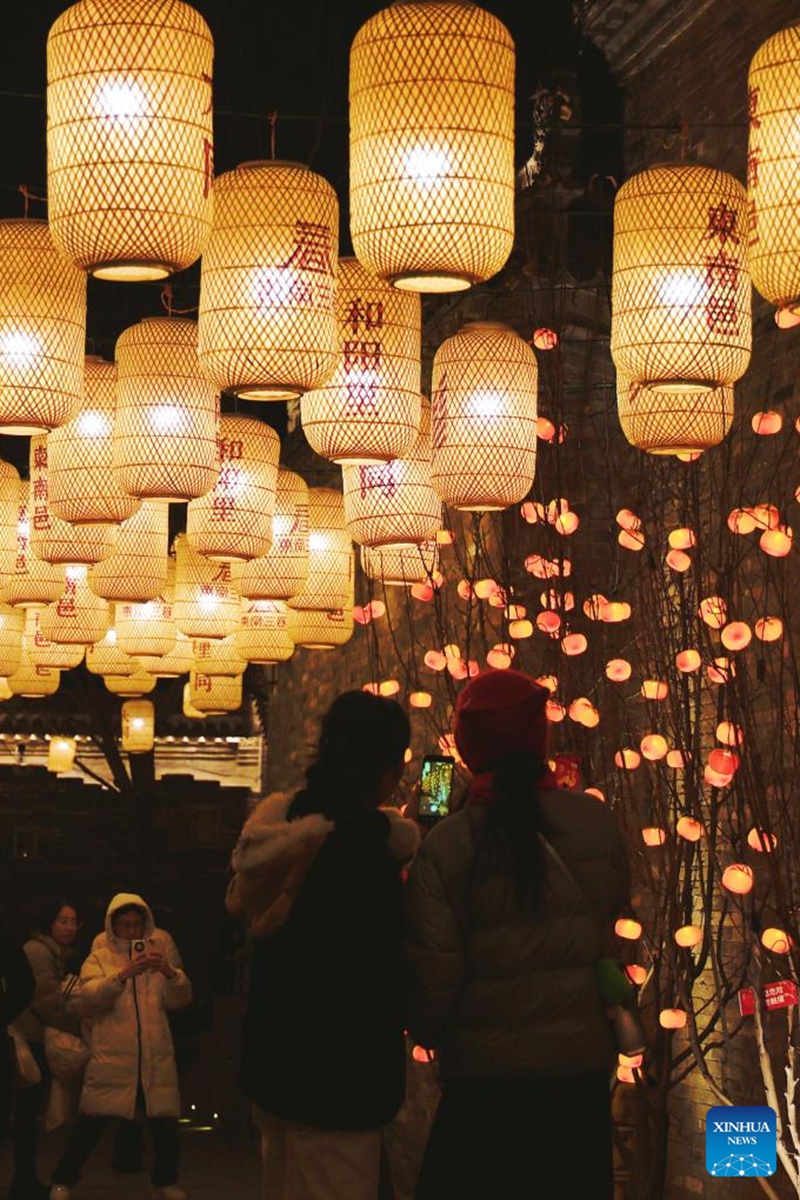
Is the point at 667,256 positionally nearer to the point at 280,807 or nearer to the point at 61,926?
the point at 280,807

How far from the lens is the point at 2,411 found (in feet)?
23.0

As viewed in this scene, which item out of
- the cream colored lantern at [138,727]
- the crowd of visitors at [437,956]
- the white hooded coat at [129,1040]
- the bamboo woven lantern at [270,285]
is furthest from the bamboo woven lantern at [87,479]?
the cream colored lantern at [138,727]

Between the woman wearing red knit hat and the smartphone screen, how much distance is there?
85cm

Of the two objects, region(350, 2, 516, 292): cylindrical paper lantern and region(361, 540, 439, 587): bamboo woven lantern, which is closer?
region(350, 2, 516, 292): cylindrical paper lantern

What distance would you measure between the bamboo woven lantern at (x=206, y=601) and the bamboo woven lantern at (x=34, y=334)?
4.64 metres

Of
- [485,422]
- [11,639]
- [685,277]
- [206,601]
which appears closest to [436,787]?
[685,277]

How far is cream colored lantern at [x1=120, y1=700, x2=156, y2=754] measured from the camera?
21.5 meters

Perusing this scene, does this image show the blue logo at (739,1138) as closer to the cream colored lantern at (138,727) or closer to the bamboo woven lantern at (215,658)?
the bamboo woven lantern at (215,658)

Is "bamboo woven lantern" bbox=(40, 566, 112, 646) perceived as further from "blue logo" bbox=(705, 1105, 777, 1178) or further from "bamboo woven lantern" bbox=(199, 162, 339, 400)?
"blue logo" bbox=(705, 1105, 777, 1178)

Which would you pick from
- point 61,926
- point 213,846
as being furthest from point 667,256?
point 213,846

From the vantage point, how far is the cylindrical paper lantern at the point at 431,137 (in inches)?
221

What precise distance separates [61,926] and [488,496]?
472 centimetres

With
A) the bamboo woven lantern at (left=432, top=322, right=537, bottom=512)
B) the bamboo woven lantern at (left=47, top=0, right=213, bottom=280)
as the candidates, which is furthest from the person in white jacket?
the bamboo woven lantern at (left=47, top=0, right=213, bottom=280)

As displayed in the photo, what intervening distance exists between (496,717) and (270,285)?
264 centimetres
